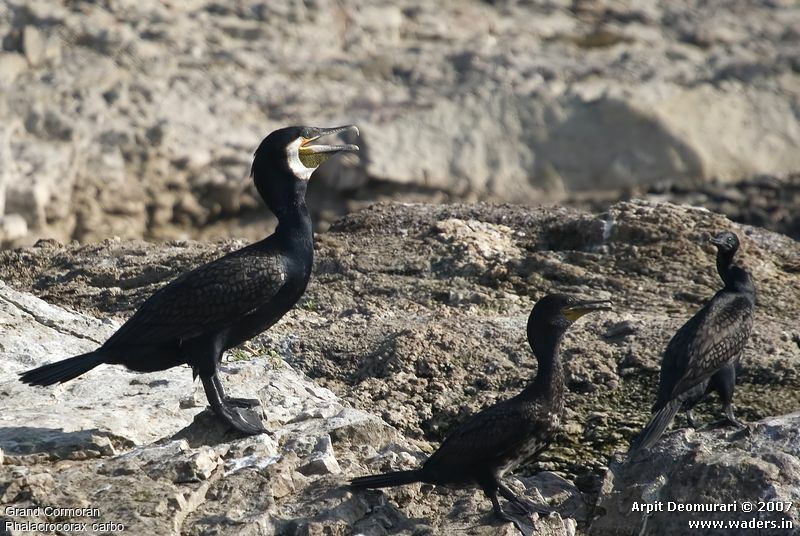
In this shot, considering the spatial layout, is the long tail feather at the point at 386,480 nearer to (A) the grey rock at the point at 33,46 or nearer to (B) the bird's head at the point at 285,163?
(B) the bird's head at the point at 285,163

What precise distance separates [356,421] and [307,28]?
10473mm

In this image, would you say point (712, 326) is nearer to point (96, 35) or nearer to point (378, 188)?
point (378, 188)

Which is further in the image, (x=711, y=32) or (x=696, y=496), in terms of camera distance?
(x=711, y=32)

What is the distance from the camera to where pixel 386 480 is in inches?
219

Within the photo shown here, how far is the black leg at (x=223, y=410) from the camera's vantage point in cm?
609

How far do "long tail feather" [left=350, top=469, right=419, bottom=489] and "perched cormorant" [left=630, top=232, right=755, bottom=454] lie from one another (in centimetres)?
122

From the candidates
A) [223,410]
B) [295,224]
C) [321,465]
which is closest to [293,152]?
[295,224]

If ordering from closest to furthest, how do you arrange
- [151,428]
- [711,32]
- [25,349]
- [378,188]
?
[151,428]
[25,349]
[378,188]
[711,32]

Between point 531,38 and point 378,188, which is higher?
point 531,38

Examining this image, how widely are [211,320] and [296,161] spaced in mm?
954

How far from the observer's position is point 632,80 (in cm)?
1609

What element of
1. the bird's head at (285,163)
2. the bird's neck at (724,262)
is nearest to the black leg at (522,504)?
the bird's head at (285,163)

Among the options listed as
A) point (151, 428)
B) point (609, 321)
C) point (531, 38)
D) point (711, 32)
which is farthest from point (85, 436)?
point (711, 32)

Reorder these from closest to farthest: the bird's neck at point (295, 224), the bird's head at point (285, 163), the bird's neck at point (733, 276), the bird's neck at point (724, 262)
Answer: the bird's neck at point (295, 224)
the bird's head at point (285, 163)
the bird's neck at point (733, 276)
the bird's neck at point (724, 262)
